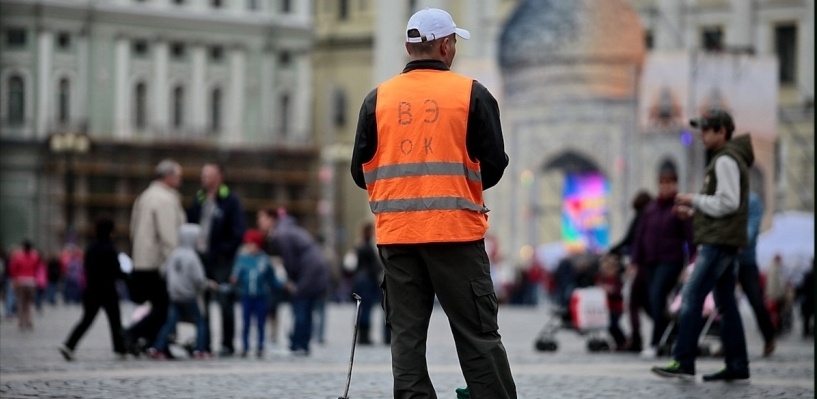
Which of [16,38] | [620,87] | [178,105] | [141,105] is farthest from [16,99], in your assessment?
[620,87]

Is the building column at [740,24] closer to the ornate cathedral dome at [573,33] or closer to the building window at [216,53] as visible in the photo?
the ornate cathedral dome at [573,33]

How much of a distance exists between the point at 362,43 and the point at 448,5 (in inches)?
395

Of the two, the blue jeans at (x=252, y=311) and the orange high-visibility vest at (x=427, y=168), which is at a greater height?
the orange high-visibility vest at (x=427, y=168)

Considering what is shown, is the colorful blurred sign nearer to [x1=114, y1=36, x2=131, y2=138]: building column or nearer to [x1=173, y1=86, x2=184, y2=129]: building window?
[x1=114, y1=36, x2=131, y2=138]: building column

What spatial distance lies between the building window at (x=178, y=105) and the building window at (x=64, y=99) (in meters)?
4.80

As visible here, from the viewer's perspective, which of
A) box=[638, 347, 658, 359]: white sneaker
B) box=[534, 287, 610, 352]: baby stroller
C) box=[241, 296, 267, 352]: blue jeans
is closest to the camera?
box=[638, 347, 658, 359]: white sneaker

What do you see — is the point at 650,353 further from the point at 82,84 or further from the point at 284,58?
the point at 284,58

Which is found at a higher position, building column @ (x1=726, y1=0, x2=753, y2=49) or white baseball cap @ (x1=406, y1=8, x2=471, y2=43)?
building column @ (x1=726, y1=0, x2=753, y2=49)

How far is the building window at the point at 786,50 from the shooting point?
225 feet

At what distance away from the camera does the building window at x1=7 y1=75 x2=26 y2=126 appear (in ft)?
259

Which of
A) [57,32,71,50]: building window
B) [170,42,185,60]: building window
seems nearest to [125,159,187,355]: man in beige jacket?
[57,32,71,50]: building window

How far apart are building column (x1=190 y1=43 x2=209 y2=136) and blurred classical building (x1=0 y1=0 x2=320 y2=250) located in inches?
1.6

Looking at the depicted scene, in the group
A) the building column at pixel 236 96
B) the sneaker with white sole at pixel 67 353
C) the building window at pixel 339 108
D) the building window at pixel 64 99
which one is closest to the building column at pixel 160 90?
the building column at pixel 236 96

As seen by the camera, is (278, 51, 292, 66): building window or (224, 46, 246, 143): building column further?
(278, 51, 292, 66): building window
